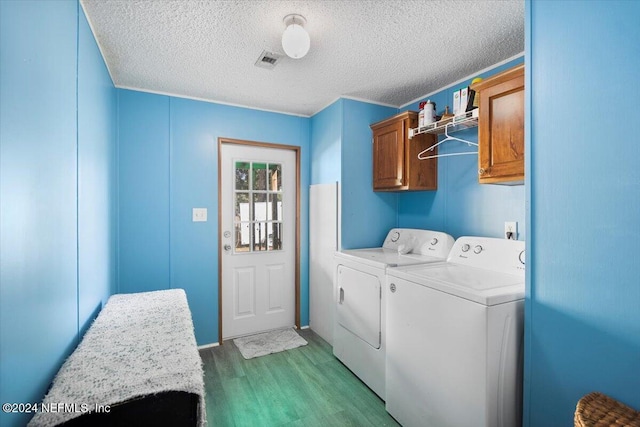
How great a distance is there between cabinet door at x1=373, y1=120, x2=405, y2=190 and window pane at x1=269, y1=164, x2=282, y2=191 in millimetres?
1052

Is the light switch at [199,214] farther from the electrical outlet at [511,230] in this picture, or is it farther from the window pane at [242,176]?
the electrical outlet at [511,230]

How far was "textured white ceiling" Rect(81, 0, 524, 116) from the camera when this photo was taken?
1.51 metres

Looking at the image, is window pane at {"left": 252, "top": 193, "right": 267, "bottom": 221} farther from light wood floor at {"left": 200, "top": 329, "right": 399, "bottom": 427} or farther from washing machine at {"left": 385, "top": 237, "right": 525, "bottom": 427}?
washing machine at {"left": 385, "top": 237, "right": 525, "bottom": 427}

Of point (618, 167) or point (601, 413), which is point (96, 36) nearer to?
point (618, 167)

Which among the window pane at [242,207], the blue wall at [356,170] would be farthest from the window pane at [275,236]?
the blue wall at [356,170]

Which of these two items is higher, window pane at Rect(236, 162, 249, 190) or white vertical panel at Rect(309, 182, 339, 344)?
window pane at Rect(236, 162, 249, 190)

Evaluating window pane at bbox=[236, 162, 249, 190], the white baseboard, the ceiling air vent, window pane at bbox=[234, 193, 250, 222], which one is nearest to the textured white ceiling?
the ceiling air vent

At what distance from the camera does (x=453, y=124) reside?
209cm

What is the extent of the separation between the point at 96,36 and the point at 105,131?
61 centimetres

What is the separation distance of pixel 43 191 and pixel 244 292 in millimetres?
2219

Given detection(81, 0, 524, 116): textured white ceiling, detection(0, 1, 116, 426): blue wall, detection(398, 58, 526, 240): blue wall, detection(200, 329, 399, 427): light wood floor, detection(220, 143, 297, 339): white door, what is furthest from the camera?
detection(220, 143, 297, 339): white door

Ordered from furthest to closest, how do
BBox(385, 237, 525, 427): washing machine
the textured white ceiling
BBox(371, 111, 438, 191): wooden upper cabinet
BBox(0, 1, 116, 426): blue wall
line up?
BBox(371, 111, 438, 191): wooden upper cabinet → the textured white ceiling → BBox(385, 237, 525, 427): washing machine → BBox(0, 1, 116, 426): blue wall

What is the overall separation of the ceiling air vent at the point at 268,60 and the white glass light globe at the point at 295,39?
42 cm

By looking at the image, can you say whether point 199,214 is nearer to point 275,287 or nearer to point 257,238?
point 257,238
